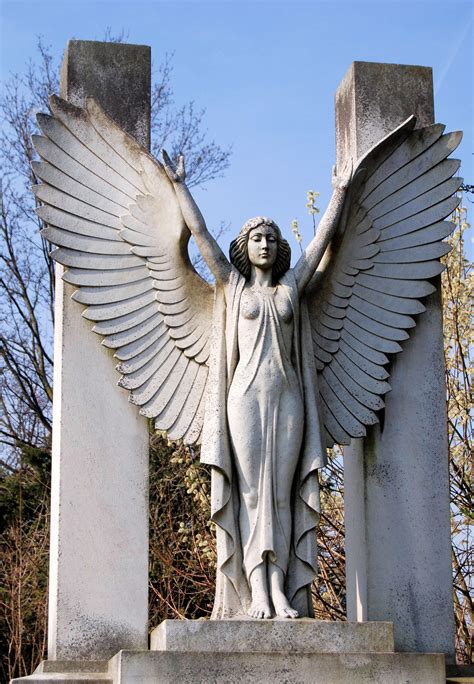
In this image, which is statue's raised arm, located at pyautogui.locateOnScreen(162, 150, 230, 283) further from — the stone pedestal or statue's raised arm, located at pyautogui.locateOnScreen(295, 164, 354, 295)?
the stone pedestal

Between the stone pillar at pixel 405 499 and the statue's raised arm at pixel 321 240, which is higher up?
the statue's raised arm at pixel 321 240

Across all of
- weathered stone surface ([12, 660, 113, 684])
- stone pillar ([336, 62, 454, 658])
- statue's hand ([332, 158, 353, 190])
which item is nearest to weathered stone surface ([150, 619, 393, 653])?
weathered stone surface ([12, 660, 113, 684])

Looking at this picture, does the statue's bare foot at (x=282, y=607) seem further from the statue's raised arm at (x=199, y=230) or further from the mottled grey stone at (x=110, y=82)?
the mottled grey stone at (x=110, y=82)

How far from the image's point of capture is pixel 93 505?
9.88 meters

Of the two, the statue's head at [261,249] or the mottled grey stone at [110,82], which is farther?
the mottled grey stone at [110,82]

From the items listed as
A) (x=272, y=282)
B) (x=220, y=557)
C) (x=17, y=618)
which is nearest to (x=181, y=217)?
(x=272, y=282)

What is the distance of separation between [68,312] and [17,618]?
326 inches

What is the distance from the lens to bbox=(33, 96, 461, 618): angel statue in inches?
379

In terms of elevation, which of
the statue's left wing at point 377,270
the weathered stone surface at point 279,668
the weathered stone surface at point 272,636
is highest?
the statue's left wing at point 377,270

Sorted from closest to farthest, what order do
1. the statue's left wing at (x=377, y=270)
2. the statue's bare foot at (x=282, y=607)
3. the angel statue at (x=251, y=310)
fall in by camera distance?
the statue's bare foot at (x=282, y=607)
the angel statue at (x=251, y=310)
the statue's left wing at (x=377, y=270)

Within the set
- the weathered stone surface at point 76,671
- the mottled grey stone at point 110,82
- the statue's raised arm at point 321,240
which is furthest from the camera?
the mottled grey stone at point 110,82

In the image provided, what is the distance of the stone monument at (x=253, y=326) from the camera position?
31.1 feet

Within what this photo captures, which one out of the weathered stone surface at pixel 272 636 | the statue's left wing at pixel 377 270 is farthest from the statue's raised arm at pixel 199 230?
the weathered stone surface at pixel 272 636

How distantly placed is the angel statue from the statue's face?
0.03ft
